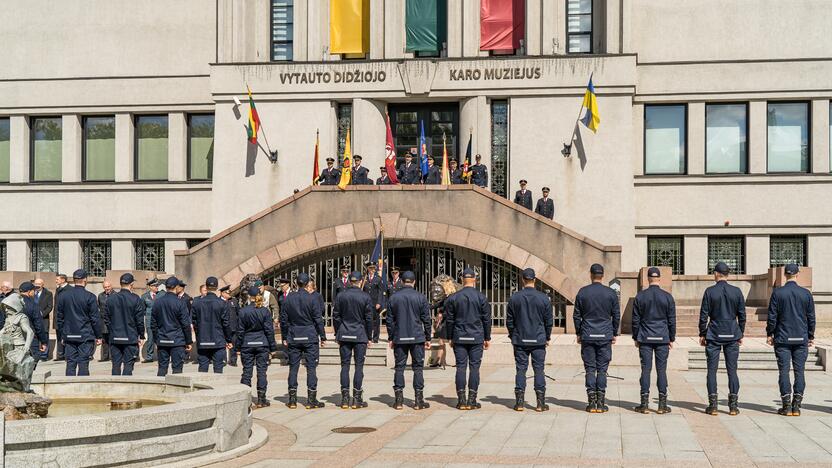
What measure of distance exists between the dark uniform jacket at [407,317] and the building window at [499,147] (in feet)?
52.3

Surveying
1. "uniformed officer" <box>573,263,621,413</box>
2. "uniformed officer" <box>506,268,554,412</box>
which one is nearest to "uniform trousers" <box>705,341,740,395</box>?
"uniformed officer" <box>573,263,621,413</box>

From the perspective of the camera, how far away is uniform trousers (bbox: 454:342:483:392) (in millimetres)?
15367

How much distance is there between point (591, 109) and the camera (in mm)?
29625

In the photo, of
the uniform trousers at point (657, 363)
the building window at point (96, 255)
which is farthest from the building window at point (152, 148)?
the uniform trousers at point (657, 363)

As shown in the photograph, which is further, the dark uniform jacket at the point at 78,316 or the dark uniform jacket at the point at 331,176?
the dark uniform jacket at the point at 331,176

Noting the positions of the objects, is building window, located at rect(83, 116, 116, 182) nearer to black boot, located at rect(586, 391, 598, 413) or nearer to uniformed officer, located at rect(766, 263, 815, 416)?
black boot, located at rect(586, 391, 598, 413)

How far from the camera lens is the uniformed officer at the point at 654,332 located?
589 inches

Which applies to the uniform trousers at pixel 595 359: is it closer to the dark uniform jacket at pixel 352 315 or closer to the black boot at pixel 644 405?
the black boot at pixel 644 405

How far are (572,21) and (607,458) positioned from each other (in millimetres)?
22766

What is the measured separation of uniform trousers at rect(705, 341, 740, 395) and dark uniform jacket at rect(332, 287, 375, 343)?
4.88 m

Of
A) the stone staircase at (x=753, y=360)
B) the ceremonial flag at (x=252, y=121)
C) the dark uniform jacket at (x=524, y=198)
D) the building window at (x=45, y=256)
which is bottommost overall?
the stone staircase at (x=753, y=360)

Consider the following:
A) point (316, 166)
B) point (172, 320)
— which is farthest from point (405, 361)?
point (316, 166)

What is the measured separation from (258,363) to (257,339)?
0.35m

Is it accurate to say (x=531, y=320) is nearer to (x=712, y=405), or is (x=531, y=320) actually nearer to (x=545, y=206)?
(x=712, y=405)
